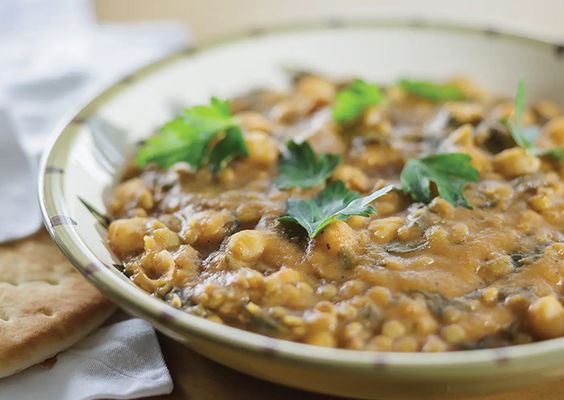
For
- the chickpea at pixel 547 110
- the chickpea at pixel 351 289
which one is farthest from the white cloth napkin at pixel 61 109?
the chickpea at pixel 547 110

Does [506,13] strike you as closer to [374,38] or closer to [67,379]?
[374,38]

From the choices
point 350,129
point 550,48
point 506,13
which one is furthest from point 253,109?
point 506,13

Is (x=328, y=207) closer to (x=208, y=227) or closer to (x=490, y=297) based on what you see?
(x=208, y=227)

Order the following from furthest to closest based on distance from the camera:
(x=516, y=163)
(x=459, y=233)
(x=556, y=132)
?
1. (x=556, y=132)
2. (x=516, y=163)
3. (x=459, y=233)

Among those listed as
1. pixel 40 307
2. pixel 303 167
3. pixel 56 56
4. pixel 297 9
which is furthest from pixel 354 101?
pixel 297 9

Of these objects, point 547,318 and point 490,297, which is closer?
point 547,318

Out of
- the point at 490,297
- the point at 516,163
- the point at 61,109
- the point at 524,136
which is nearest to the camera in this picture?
the point at 490,297

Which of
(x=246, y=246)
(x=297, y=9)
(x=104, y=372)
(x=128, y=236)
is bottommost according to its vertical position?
(x=104, y=372)
